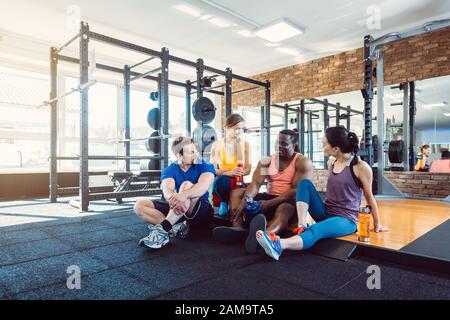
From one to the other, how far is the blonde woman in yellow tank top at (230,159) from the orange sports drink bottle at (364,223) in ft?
3.45

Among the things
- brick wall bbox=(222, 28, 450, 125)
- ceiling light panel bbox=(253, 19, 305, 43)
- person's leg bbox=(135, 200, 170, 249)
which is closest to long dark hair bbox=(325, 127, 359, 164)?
person's leg bbox=(135, 200, 170, 249)

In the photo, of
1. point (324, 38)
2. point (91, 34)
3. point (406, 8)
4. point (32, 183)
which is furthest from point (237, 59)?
point (32, 183)

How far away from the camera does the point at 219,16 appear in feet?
16.3

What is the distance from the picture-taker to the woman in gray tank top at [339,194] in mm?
2072

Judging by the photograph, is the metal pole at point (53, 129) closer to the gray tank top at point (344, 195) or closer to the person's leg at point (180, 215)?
the person's leg at point (180, 215)

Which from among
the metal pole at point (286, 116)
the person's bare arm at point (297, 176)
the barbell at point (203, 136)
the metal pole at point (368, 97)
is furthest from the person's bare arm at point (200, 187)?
the metal pole at point (286, 116)

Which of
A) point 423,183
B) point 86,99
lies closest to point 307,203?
point 86,99

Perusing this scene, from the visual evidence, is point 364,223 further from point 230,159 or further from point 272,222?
point 230,159

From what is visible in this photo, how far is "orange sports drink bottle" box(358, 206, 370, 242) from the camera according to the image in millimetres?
2068

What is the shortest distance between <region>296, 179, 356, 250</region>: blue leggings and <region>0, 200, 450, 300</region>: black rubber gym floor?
135mm

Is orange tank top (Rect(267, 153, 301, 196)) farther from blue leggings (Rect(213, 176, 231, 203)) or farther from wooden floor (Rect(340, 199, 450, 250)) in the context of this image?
wooden floor (Rect(340, 199, 450, 250))

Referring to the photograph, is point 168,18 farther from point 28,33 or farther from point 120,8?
point 28,33

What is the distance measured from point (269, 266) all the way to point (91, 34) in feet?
11.1

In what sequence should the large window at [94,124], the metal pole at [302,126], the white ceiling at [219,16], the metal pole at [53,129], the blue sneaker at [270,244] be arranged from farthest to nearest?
1. the metal pole at [302,126]
2. the large window at [94,124]
3. the white ceiling at [219,16]
4. the metal pole at [53,129]
5. the blue sneaker at [270,244]
